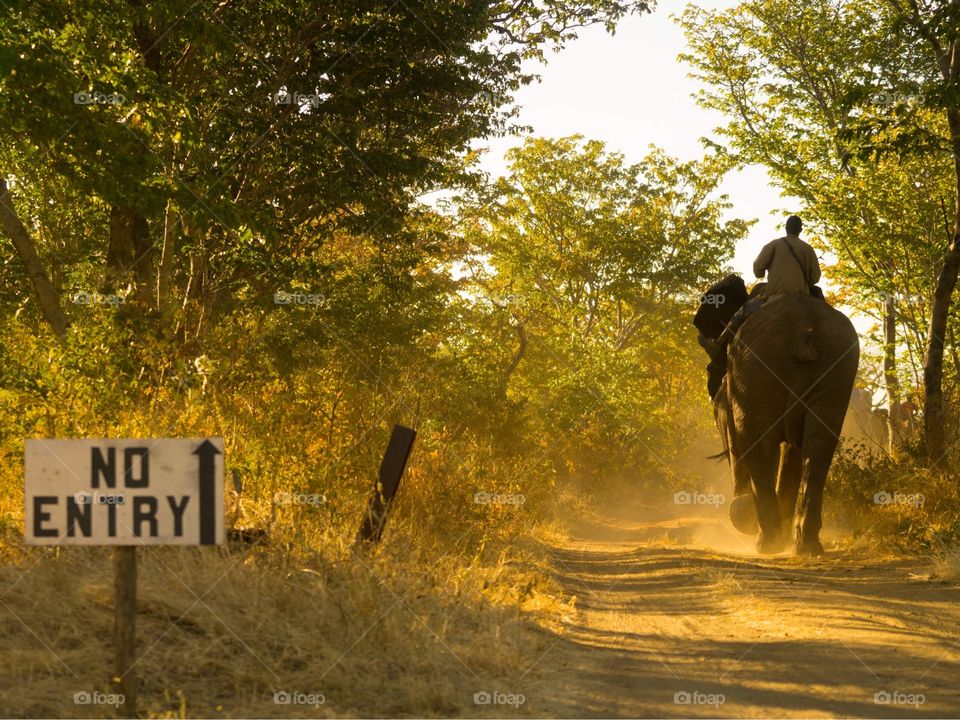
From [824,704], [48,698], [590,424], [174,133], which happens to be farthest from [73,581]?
[590,424]

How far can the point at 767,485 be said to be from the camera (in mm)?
14438

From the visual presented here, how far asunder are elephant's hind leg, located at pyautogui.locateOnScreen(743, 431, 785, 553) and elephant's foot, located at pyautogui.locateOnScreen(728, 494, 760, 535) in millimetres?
333

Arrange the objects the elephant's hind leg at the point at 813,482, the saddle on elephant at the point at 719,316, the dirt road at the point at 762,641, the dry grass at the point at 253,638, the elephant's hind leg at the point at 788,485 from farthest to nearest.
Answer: the saddle on elephant at the point at 719,316, the elephant's hind leg at the point at 788,485, the elephant's hind leg at the point at 813,482, the dirt road at the point at 762,641, the dry grass at the point at 253,638

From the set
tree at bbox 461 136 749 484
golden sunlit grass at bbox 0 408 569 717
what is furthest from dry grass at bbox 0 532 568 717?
tree at bbox 461 136 749 484

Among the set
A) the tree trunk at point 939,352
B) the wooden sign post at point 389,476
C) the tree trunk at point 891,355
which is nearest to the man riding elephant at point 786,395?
the tree trunk at point 939,352

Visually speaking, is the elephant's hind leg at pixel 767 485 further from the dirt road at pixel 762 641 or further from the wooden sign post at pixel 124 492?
the wooden sign post at pixel 124 492

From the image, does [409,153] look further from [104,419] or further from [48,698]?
[48,698]

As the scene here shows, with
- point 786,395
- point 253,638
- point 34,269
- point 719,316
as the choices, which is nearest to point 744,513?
point 786,395

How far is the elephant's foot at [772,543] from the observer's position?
14.6 m

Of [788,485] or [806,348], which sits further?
[788,485]

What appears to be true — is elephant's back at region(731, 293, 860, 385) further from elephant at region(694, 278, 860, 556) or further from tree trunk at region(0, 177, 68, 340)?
tree trunk at region(0, 177, 68, 340)

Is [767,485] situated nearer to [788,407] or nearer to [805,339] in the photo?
[788,407]

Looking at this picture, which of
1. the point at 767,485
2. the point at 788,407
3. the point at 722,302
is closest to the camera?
the point at 788,407

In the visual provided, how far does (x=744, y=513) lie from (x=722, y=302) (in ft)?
10.0
